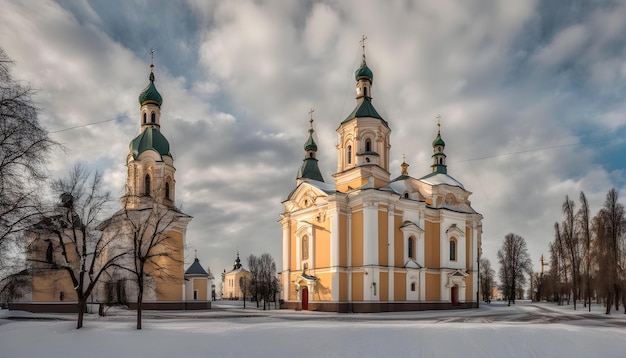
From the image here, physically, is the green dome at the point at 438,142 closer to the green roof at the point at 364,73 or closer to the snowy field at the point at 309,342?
the green roof at the point at 364,73

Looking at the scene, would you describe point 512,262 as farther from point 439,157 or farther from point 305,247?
point 305,247

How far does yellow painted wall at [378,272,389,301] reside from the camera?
133ft

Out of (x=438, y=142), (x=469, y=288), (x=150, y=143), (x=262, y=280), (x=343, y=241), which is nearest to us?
(x=343, y=241)

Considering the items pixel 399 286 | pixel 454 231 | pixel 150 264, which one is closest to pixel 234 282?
pixel 454 231

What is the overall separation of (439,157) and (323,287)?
26.2 metres

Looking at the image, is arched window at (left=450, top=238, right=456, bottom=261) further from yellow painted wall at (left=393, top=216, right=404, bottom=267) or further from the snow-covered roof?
yellow painted wall at (left=393, top=216, right=404, bottom=267)

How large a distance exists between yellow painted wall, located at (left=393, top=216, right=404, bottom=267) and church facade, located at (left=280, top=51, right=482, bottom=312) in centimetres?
9

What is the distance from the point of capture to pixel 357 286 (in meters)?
40.6

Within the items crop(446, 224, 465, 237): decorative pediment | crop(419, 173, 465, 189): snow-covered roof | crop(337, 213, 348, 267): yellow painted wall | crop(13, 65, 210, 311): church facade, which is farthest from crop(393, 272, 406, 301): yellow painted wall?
crop(13, 65, 210, 311): church facade

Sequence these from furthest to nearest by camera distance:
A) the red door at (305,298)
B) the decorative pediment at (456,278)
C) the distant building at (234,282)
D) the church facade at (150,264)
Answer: the distant building at (234,282) < the decorative pediment at (456,278) < the red door at (305,298) < the church facade at (150,264)

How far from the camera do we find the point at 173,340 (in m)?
17.9

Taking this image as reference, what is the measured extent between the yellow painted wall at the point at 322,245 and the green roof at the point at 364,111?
1078 centimetres

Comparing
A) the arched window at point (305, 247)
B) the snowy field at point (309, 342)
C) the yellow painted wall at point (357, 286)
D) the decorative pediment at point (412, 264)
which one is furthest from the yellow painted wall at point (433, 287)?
the snowy field at point (309, 342)

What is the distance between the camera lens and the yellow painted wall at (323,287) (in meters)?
41.0
